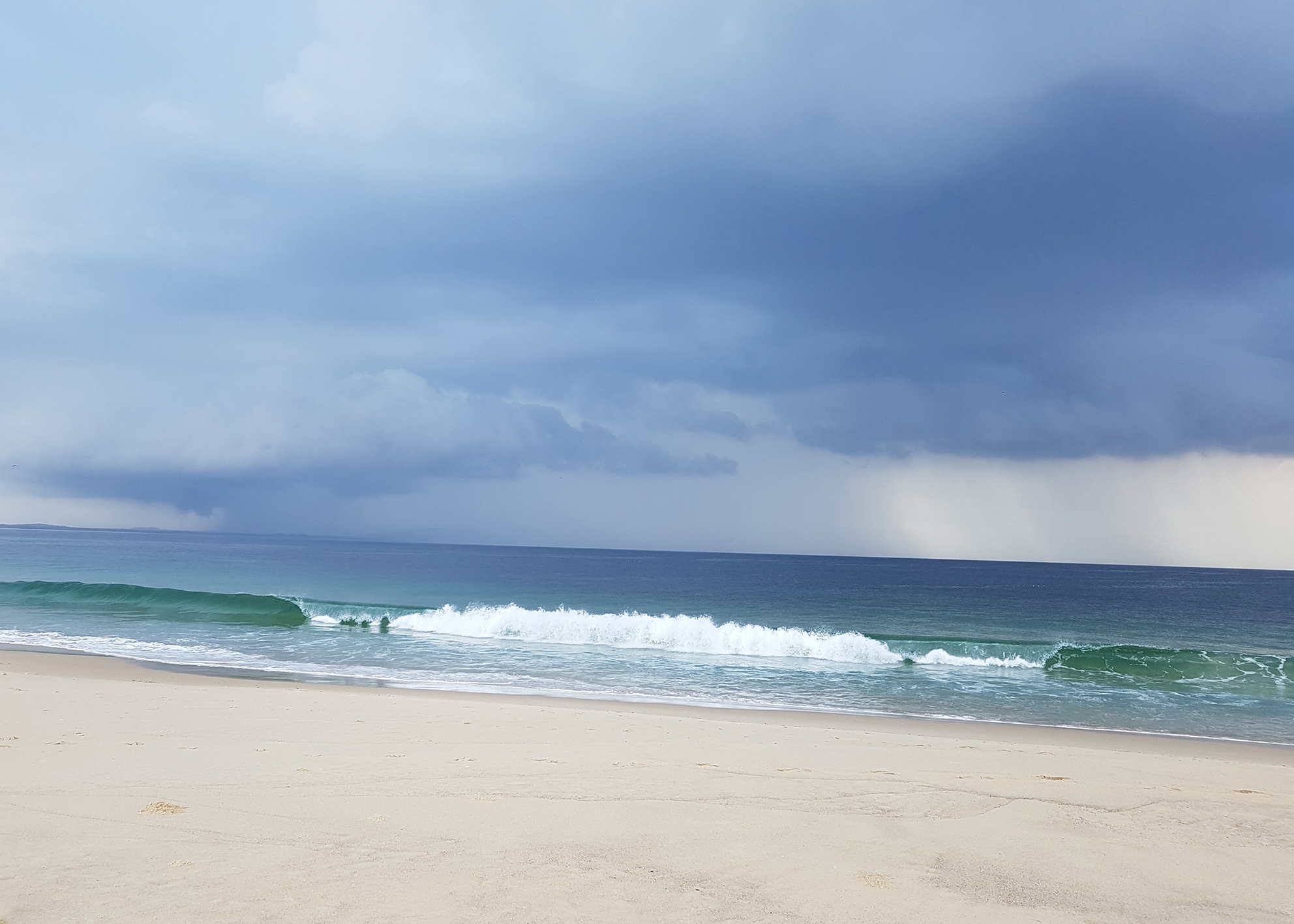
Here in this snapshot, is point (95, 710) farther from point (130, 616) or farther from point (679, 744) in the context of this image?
point (130, 616)

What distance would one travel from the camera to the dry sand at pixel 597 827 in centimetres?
457

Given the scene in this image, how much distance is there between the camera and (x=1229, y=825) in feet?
23.5

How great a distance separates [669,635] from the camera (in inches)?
1183

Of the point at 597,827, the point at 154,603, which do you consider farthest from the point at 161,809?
the point at 154,603

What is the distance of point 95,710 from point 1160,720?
19.9 m

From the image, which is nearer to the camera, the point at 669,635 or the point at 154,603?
the point at 669,635

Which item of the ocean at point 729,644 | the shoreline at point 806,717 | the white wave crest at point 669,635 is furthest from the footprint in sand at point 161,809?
the white wave crest at point 669,635

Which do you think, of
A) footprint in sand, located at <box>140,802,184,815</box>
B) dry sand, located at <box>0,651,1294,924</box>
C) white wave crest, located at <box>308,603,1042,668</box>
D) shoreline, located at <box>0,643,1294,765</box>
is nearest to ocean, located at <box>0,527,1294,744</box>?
white wave crest, located at <box>308,603,1042,668</box>

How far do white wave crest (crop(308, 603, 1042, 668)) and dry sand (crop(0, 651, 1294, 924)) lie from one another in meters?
15.9

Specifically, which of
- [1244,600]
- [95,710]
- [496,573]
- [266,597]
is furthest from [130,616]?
[1244,600]

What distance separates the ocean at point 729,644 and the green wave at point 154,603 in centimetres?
19

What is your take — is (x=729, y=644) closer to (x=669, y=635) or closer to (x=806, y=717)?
(x=669, y=635)

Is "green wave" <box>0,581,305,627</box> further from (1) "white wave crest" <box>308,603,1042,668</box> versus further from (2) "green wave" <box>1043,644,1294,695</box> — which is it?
(2) "green wave" <box>1043,644,1294,695</box>

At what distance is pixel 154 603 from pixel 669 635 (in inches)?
1139
